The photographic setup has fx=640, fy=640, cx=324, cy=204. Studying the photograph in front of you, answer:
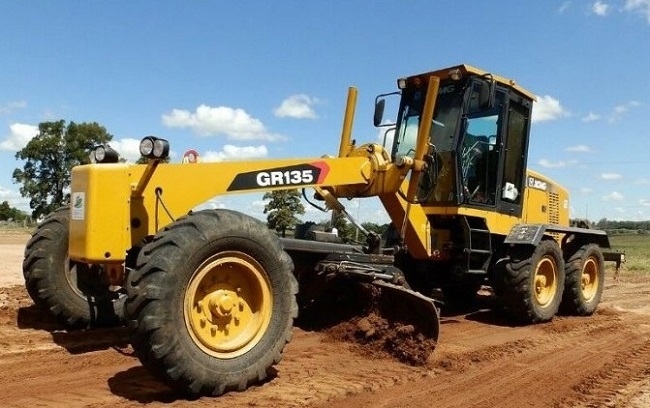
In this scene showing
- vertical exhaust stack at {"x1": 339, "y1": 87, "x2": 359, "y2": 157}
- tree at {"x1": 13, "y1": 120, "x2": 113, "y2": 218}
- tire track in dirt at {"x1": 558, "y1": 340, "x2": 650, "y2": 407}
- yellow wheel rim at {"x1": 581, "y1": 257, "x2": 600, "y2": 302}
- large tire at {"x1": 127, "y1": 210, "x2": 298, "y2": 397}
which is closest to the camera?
large tire at {"x1": 127, "y1": 210, "x2": 298, "y2": 397}

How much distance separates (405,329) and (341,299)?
3.50 feet

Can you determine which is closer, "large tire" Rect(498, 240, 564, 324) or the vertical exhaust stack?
the vertical exhaust stack

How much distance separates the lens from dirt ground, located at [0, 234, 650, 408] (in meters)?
4.68

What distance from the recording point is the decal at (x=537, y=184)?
970 centimetres

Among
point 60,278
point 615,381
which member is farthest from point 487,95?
point 60,278

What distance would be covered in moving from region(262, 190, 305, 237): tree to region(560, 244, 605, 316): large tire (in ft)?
14.5

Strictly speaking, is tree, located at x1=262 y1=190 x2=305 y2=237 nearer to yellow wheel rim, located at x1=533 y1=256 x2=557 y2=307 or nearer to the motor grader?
the motor grader

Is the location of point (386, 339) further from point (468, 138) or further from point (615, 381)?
point (468, 138)

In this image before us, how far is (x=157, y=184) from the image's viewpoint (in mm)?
5281

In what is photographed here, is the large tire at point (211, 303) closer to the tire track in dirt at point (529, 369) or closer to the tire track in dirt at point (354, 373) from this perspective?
the tire track in dirt at point (354, 373)

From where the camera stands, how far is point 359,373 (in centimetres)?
550

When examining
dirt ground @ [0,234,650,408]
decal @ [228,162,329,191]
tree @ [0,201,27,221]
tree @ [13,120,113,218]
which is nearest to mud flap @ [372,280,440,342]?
dirt ground @ [0,234,650,408]

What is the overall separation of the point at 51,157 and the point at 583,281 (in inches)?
1610

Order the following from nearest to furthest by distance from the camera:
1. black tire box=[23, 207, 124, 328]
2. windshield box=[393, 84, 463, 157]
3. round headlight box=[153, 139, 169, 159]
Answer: round headlight box=[153, 139, 169, 159] < black tire box=[23, 207, 124, 328] < windshield box=[393, 84, 463, 157]
